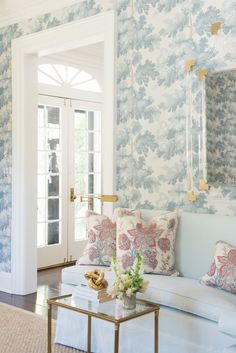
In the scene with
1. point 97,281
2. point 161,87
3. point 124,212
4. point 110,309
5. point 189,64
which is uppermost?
point 189,64

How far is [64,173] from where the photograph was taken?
6.29 metres

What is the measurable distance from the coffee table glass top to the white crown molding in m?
2.76

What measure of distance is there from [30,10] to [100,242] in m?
2.48

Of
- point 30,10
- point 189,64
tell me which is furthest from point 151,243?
point 30,10

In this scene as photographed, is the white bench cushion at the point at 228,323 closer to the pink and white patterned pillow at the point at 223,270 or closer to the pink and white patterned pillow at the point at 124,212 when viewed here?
the pink and white patterned pillow at the point at 223,270

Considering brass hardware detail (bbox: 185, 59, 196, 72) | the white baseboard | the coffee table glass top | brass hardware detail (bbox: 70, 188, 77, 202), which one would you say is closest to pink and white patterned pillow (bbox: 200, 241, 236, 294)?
the coffee table glass top

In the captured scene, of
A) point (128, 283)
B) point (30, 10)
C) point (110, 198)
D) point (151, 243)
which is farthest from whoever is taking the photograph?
point (30, 10)

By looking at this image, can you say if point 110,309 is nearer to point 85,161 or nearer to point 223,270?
point 223,270

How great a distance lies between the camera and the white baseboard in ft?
16.6

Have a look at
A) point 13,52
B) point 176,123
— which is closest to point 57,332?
point 176,123

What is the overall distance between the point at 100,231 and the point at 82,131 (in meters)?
2.97

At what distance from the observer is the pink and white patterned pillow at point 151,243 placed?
11.6 ft

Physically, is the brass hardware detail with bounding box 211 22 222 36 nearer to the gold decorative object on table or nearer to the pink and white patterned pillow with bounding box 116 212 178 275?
the pink and white patterned pillow with bounding box 116 212 178 275

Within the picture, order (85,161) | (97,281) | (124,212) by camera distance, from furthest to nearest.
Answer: (85,161)
(124,212)
(97,281)
